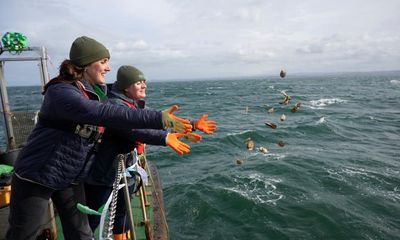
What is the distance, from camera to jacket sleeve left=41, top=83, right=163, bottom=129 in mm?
2209

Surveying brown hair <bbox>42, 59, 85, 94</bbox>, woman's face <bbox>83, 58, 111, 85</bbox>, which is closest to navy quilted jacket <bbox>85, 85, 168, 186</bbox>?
woman's face <bbox>83, 58, 111, 85</bbox>

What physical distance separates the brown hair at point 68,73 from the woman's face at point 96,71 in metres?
0.10

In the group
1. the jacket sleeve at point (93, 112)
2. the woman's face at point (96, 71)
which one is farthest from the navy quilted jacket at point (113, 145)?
the jacket sleeve at point (93, 112)

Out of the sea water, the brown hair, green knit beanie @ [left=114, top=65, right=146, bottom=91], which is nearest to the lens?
the brown hair

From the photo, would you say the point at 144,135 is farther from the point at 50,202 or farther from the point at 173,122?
the point at 50,202

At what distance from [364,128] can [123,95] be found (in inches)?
886


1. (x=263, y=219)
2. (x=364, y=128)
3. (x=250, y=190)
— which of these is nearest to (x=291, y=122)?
(x=364, y=128)

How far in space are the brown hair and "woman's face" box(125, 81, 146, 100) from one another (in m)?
0.81

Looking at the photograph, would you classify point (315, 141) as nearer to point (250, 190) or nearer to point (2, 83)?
point (250, 190)

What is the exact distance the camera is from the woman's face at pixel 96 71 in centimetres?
264

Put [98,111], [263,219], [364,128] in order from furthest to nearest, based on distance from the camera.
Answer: [364,128], [263,219], [98,111]

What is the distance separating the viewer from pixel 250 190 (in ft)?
34.8

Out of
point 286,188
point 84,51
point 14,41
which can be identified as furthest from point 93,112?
point 286,188

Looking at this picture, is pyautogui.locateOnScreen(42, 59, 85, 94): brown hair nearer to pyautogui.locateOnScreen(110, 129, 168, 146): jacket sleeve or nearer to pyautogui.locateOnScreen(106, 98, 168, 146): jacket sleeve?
pyautogui.locateOnScreen(106, 98, 168, 146): jacket sleeve
